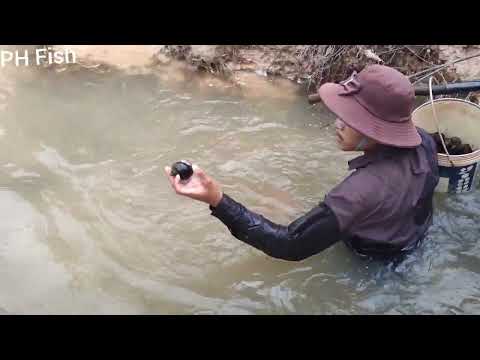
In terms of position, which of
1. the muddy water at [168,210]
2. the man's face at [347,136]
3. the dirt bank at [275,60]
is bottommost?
the muddy water at [168,210]

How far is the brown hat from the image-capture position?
2.79 m

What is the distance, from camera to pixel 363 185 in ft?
9.36

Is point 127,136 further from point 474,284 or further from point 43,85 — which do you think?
point 474,284

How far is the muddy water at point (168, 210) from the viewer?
3580mm

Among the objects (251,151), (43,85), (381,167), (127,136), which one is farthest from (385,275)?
(43,85)

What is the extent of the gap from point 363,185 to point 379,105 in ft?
1.35

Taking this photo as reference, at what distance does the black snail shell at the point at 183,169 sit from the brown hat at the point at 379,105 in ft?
2.58

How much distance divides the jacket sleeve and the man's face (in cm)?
38

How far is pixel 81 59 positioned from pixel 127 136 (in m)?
1.48

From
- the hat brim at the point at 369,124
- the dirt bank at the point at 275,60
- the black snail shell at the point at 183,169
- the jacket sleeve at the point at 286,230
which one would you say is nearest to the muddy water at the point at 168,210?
the dirt bank at the point at 275,60

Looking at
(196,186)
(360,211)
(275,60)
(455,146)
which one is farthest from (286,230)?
(275,60)

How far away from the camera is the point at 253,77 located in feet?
19.1

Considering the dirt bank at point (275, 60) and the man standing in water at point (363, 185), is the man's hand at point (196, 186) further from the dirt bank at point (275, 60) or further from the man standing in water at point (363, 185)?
the dirt bank at point (275, 60)

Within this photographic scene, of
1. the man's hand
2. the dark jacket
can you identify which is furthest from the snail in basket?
the man's hand
